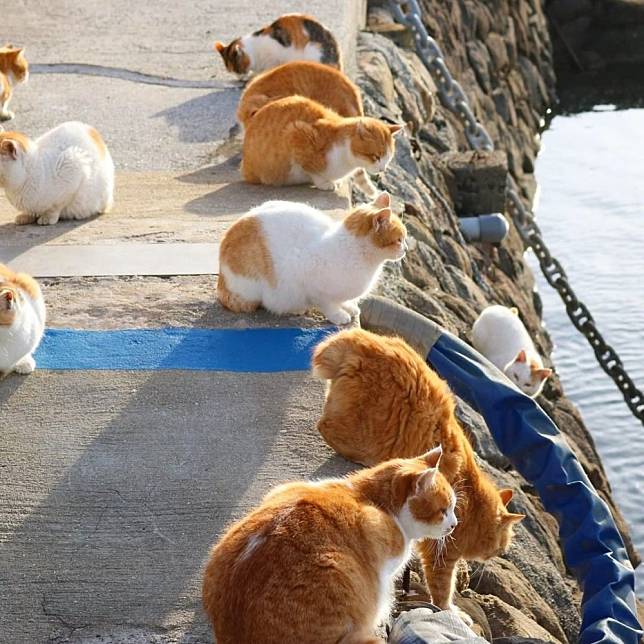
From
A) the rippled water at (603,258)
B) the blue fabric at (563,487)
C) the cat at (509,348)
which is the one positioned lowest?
the rippled water at (603,258)

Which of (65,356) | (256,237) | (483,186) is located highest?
(256,237)

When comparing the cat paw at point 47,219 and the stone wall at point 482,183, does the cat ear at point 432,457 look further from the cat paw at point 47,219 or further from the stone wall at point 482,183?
the cat paw at point 47,219

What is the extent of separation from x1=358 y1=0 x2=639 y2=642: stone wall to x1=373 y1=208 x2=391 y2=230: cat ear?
1484 mm

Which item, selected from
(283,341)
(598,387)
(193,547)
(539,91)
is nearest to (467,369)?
(283,341)

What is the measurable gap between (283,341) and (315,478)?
1.22 m

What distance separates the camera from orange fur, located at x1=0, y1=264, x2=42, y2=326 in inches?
199

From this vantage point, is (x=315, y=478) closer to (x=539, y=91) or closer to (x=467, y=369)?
(x=467, y=369)

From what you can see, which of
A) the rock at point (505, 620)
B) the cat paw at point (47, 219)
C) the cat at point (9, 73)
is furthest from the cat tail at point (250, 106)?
the rock at point (505, 620)

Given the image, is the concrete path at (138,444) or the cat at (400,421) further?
the cat at (400,421)

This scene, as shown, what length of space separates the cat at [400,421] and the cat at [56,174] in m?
2.98

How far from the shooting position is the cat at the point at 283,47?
31.6 ft

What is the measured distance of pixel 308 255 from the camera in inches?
222

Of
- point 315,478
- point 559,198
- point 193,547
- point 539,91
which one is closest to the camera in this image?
point 193,547

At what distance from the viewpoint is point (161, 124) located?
9180 millimetres
